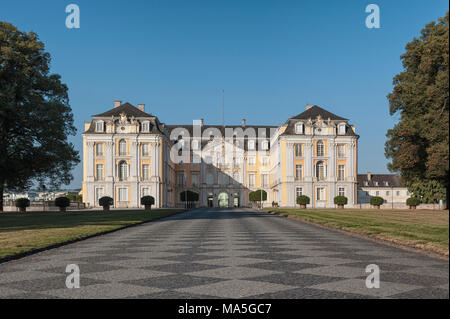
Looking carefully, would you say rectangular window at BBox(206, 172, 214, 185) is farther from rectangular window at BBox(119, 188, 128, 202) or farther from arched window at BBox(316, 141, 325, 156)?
arched window at BBox(316, 141, 325, 156)

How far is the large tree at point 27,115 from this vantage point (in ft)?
108

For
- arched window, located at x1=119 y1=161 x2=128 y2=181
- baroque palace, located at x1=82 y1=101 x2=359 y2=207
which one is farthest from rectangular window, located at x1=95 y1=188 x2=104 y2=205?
arched window, located at x1=119 y1=161 x2=128 y2=181

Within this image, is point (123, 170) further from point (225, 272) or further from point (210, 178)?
point (225, 272)

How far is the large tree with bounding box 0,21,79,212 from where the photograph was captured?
108 feet

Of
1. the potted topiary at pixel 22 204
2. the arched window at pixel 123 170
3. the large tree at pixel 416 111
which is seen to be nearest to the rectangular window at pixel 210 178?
the arched window at pixel 123 170

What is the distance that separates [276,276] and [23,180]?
33.7 metres

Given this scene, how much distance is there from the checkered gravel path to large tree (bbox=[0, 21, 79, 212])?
23.6 meters

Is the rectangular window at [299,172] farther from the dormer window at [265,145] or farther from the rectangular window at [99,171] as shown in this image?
the rectangular window at [99,171]

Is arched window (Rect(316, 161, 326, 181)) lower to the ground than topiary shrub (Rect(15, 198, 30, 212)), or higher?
higher

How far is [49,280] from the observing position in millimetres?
7348

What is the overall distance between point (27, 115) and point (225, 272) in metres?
29.4

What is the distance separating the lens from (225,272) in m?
7.95

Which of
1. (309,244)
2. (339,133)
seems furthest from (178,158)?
(309,244)
